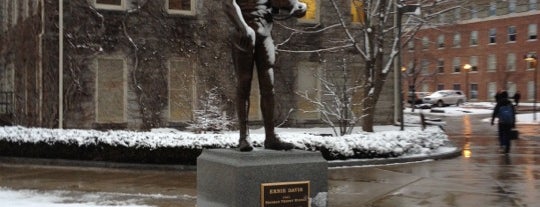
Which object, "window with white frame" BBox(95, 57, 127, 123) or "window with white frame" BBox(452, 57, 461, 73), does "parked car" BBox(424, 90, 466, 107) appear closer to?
"window with white frame" BBox(452, 57, 461, 73)

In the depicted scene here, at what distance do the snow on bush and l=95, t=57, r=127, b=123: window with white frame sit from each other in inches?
225

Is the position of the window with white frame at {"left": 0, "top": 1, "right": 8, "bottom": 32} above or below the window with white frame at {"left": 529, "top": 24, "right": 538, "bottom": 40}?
below

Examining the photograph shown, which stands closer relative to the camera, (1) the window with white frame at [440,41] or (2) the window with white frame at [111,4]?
(2) the window with white frame at [111,4]

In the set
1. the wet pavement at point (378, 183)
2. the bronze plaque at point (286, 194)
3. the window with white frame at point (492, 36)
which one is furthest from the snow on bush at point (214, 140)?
the window with white frame at point (492, 36)

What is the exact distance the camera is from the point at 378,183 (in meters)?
11.2

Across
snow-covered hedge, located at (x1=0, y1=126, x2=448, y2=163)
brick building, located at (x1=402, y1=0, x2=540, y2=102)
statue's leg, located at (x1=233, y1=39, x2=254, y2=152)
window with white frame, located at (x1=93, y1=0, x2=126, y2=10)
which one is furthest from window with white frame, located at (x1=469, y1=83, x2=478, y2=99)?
statue's leg, located at (x1=233, y1=39, x2=254, y2=152)

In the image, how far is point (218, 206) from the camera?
6.63 m

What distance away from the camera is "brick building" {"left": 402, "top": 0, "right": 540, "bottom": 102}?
5912 cm

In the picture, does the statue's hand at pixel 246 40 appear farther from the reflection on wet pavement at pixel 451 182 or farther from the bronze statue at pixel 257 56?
the reflection on wet pavement at pixel 451 182

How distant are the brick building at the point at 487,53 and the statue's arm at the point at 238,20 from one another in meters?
48.5

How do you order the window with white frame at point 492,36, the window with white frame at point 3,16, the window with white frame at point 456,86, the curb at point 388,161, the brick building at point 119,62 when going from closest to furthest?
1. the curb at point 388,161
2. the brick building at point 119,62
3. the window with white frame at point 3,16
4. the window with white frame at point 492,36
5. the window with white frame at point 456,86

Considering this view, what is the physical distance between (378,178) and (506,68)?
54.6m

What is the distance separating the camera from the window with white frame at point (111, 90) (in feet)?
68.7

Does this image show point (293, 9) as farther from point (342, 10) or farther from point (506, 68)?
point (506, 68)
